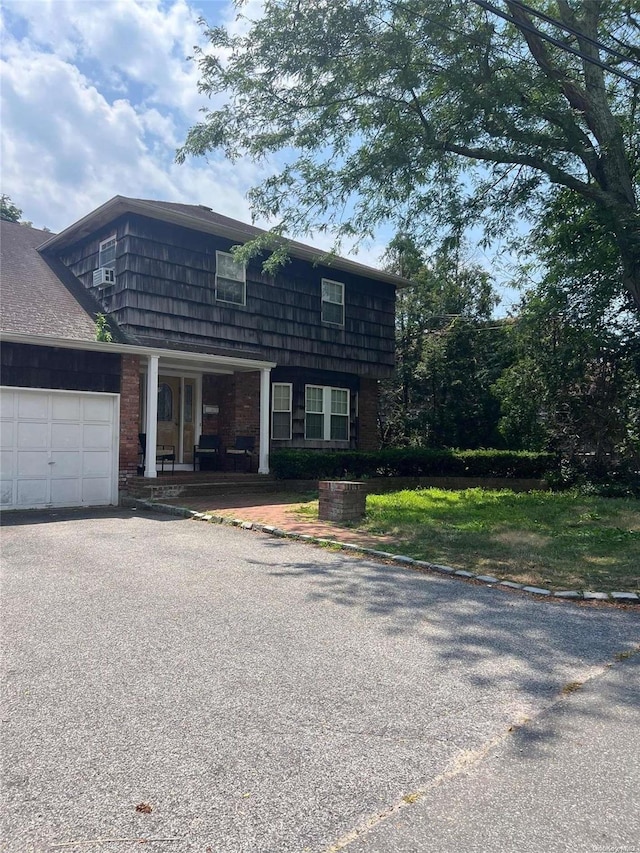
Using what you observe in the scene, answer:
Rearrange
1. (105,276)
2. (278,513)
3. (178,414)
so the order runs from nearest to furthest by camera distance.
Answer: (278,513)
(105,276)
(178,414)

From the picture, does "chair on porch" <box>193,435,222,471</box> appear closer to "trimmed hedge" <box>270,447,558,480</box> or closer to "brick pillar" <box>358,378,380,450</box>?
"trimmed hedge" <box>270,447,558,480</box>

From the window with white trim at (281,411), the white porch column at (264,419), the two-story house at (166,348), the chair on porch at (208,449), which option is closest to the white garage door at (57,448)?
the two-story house at (166,348)

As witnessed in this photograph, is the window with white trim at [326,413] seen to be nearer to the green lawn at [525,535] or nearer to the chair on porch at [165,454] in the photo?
the chair on porch at [165,454]

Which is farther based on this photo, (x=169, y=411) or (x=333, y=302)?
(x=333, y=302)

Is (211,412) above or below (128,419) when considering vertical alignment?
above

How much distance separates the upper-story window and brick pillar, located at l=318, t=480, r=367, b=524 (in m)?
7.02

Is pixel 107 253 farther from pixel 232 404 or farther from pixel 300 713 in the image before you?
pixel 300 713

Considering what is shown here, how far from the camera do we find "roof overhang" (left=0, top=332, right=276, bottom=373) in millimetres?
11742

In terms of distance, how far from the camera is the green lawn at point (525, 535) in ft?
24.6

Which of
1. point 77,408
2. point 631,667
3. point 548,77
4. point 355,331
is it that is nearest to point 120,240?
point 77,408

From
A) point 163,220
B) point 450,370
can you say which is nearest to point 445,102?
point 163,220

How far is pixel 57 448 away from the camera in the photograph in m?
12.4

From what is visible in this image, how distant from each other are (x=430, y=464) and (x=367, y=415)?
2802mm

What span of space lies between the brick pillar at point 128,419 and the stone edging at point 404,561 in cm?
142
